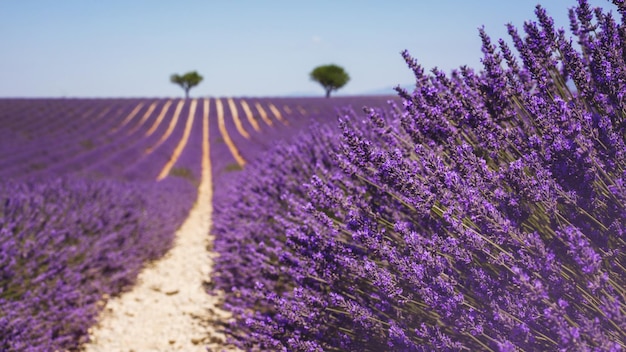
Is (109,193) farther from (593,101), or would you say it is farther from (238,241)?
(593,101)

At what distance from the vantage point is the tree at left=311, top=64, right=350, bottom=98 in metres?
44.9

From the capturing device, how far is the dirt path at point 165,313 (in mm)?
3434

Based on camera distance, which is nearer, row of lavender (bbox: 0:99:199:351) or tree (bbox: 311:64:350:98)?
row of lavender (bbox: 0:99:199:351)

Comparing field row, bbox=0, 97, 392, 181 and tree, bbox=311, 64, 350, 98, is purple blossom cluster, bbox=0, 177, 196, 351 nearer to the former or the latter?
field row, bbox=0, 97, 392, 181

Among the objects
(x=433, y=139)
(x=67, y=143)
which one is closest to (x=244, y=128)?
(x=67, y=143)

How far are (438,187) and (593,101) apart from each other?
24.0 inches

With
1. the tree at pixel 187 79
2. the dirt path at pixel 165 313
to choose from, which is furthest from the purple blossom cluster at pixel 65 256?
the tree at pixel 187 79

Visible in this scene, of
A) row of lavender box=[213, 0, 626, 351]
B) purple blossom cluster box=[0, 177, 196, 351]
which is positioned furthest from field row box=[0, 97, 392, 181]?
row of lavender box=[213, 0, 626, 351]

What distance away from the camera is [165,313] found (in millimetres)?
4039

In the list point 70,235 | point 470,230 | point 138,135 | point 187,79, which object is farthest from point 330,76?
point 470,230

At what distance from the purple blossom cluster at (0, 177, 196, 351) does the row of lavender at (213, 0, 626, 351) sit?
6.10 ft

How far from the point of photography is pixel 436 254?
4.71 feet

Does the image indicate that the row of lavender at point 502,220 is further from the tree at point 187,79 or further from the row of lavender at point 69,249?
the tree at point 187,79

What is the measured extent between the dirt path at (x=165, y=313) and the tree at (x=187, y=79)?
49.1 metres
